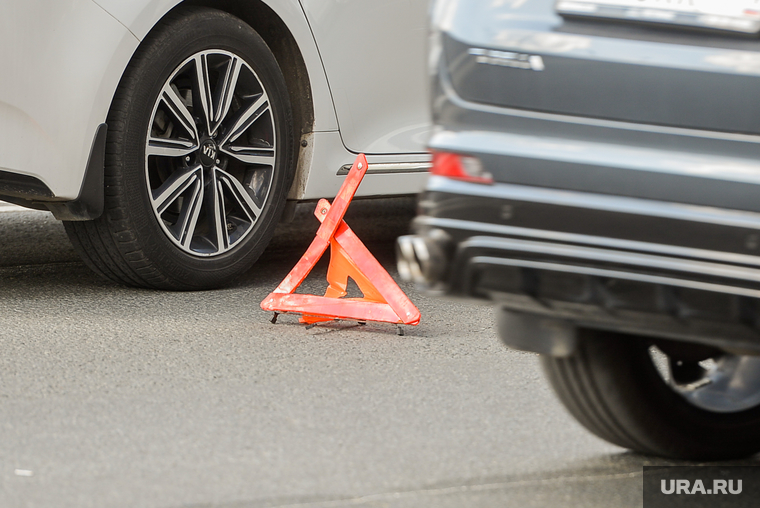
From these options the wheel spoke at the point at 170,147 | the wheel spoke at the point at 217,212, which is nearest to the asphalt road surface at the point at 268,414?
the wheel spoke at the point at 217,212

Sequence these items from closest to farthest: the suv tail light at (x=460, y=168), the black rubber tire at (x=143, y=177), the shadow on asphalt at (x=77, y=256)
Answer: the suv tail light at (x=460, y=168), the black rubber tire at (x=143, y=177), the shadow on asphalt at (x=77, y=256)

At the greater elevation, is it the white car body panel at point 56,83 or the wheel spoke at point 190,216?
the white car body panel at point 56,83

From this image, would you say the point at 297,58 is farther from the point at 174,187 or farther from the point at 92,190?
the point at 92,190

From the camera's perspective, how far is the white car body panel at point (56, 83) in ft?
12.9

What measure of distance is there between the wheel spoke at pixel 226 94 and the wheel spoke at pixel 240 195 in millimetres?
192

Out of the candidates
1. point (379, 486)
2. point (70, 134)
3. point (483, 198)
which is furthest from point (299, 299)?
point (483, 198)

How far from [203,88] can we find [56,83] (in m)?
0.67

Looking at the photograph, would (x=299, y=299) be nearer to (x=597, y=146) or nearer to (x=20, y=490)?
(x=20, y=490)

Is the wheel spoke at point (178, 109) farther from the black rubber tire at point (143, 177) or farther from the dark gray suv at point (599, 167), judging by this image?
the dark gray suv at point (599, 167)

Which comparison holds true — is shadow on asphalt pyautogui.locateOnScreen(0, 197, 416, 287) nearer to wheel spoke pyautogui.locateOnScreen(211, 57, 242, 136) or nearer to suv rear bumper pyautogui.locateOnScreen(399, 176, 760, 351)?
wheel spoke pyautogui.locateOnScreen(211, 57, 242, 136)

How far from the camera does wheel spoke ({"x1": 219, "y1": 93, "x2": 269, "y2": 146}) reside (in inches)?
181

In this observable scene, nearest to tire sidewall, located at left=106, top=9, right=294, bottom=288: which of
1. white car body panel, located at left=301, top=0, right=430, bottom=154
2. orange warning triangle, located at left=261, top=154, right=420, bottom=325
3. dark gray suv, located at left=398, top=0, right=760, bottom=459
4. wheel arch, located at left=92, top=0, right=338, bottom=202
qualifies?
wheel arch, located at left=92, top=0, right=338, bottom=202

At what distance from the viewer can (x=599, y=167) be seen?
7.05 ft

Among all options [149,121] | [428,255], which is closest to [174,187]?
[149,121]
